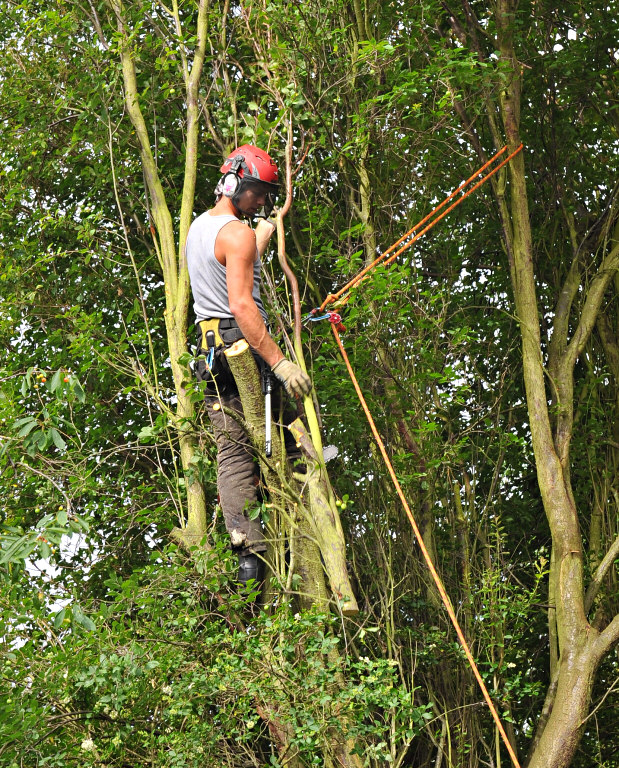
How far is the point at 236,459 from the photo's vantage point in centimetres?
499

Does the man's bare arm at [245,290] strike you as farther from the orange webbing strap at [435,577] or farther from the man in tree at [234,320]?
the orange webbing strap at [435,577]

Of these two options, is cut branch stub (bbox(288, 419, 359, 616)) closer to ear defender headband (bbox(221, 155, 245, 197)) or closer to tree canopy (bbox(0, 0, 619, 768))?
tree canopy (bbox(0, 0, 619, 768))

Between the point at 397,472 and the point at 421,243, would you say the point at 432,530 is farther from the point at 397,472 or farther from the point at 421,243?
the point at 421,243

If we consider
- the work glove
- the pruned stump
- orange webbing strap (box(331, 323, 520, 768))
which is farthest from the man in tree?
orange webbing strap (box(331, 323, 520, 768))

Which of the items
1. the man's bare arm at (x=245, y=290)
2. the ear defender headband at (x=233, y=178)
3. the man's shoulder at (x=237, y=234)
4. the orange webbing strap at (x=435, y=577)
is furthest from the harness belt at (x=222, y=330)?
the orange webbing strap at (x=435, y=577)

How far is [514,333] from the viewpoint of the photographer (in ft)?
25.9

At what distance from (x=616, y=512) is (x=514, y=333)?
5.04ft

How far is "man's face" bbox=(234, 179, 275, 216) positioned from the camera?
4934mm

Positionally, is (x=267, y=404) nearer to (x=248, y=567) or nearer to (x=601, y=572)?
(x=248, y=567)

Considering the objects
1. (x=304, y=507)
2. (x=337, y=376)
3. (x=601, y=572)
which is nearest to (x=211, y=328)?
(x=304, y=507)

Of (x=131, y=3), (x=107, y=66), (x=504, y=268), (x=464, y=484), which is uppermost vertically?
(x=131, y=3)

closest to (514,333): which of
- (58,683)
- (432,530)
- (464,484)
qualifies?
(464,484)

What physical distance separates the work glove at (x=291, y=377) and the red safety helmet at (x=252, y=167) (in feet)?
2.95

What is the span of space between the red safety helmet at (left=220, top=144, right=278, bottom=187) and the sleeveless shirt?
22 centimetres
